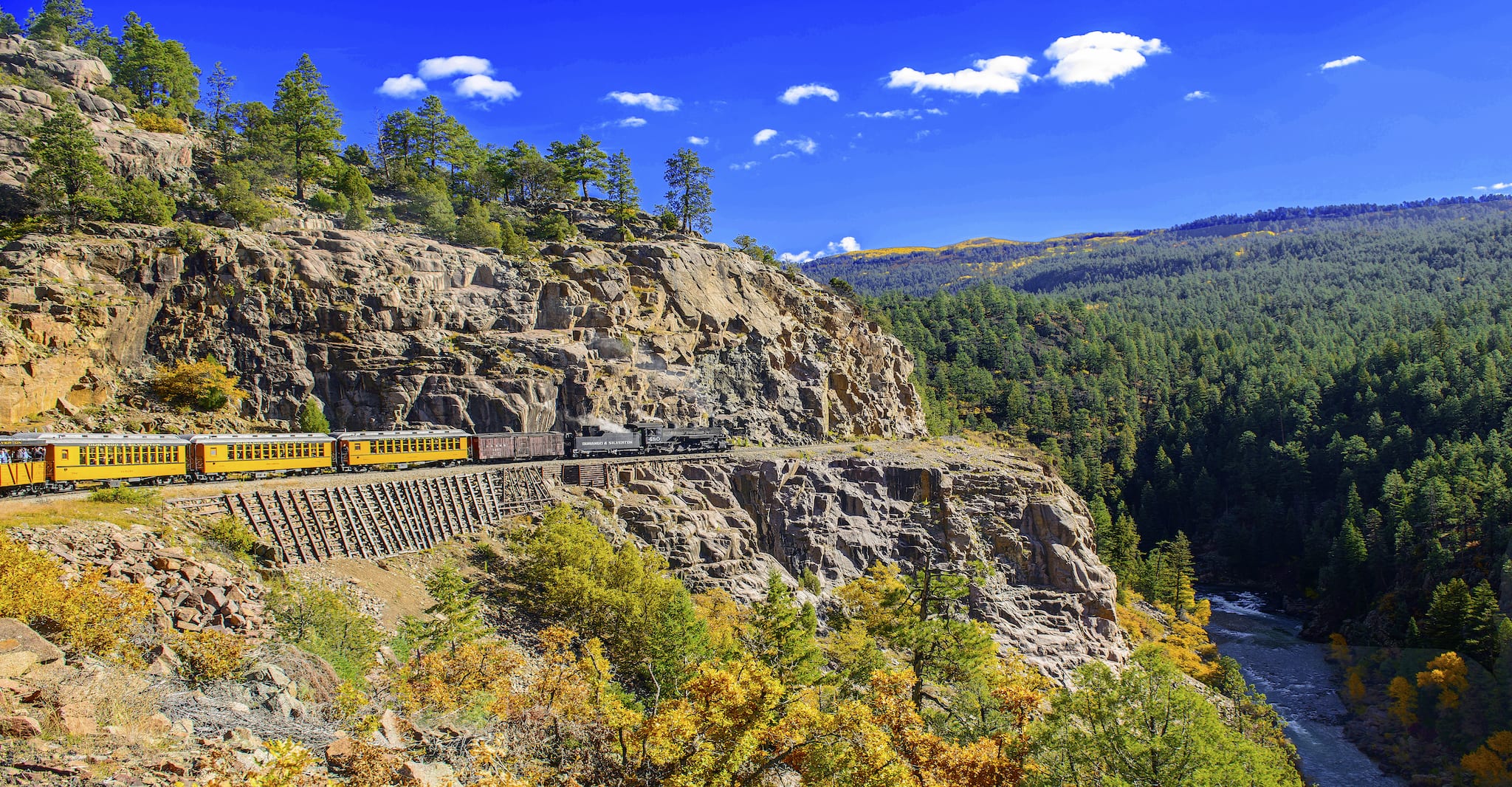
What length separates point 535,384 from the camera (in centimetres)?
4869

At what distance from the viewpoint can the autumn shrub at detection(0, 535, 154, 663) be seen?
17312 millimetres

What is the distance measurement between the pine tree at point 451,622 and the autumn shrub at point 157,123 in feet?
152

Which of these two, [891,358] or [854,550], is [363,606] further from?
[891,358]

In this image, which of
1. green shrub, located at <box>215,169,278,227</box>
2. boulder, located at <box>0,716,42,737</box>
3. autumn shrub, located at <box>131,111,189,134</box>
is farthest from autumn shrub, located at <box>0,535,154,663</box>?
autumn shrub, located at <box>131,111,189,134</box>

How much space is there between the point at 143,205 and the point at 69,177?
11.3ft

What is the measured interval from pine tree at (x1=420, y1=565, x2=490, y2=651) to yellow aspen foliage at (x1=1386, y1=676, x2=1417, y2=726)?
197ft

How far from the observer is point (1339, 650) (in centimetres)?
6425

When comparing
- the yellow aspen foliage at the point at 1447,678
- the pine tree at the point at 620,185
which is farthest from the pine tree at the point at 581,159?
the yellow aspen foliage at the point at 1447,678

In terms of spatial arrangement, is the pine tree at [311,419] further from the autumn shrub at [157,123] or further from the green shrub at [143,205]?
the autumn shrub at [157,123]

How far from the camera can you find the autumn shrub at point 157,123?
172 ft

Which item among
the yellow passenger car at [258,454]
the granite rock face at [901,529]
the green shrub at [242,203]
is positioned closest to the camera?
the yellow passenger car at [258,454]

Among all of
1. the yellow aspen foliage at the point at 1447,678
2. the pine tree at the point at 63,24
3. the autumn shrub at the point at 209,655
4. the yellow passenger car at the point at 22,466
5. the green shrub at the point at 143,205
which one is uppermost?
the pine tree at the point at 63,24

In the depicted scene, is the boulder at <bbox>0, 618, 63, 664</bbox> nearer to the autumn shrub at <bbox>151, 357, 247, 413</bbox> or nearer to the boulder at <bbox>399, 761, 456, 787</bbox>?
the boulder at <bbox>399, 761, 456, 787</bbox>

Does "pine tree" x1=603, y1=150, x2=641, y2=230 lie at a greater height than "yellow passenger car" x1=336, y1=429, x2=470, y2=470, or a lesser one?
greater
